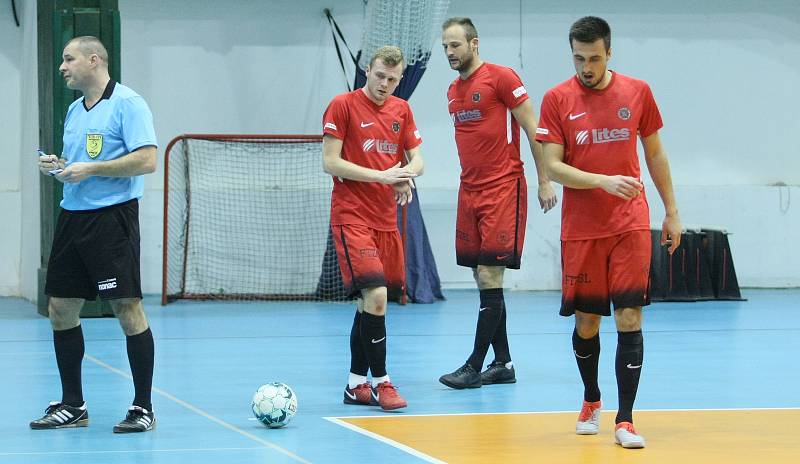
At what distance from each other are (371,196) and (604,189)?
1.72 meters

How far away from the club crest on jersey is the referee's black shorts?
0.90 ft

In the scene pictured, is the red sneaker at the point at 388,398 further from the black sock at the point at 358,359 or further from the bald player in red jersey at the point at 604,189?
the bald player in red jersey at the point at 604,189

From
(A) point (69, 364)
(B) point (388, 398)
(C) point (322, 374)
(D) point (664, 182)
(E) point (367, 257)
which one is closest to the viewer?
(D) point (664, 182)

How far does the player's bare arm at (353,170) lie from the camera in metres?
6.84

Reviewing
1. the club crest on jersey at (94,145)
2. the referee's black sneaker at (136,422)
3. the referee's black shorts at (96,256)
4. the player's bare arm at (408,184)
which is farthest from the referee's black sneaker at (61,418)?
the player's bare arm at (408,184)

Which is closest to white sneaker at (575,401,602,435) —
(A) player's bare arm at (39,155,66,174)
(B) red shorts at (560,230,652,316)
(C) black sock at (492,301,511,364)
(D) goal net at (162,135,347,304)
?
(B) red shorts at (560,230,652,316)

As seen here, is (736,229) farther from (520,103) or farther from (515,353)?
(520,103)

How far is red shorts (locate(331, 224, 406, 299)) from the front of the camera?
687 cm

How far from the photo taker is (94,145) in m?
6.12

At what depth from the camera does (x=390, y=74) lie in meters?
6.95

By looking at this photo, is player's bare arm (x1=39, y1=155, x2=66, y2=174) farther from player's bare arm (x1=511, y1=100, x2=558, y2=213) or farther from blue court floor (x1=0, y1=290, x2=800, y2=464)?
player's bare arm (x1=511, y1=100, x2=558, y2=213)

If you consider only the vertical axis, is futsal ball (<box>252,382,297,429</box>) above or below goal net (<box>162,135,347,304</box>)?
below

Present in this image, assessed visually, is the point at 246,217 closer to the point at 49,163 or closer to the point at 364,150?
the point at 364,150

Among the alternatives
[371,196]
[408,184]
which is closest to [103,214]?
[371,196]
